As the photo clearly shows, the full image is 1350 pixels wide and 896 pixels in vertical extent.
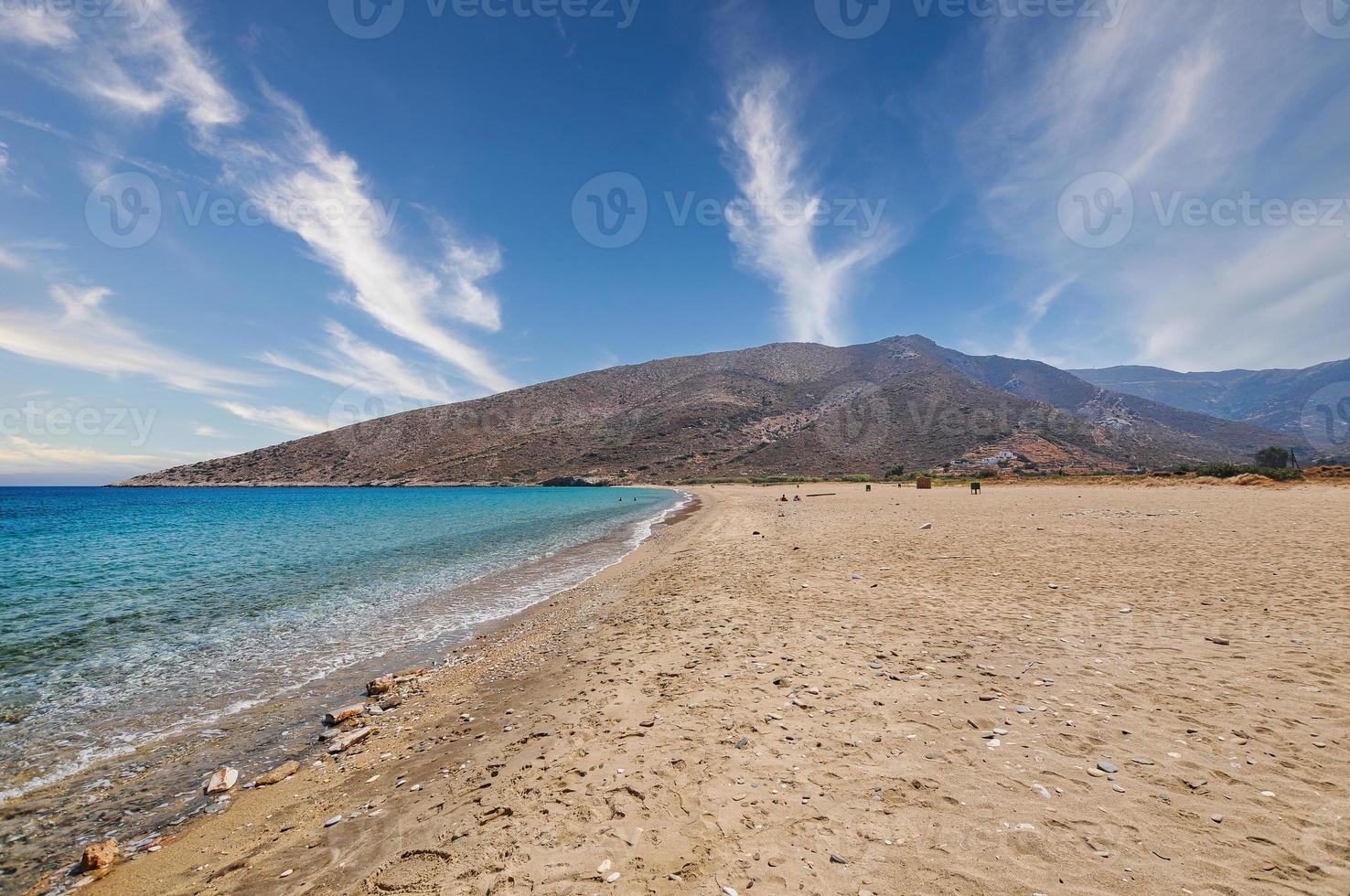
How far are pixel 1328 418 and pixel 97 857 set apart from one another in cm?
23825

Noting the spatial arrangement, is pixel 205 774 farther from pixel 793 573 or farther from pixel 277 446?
pixel 277 446

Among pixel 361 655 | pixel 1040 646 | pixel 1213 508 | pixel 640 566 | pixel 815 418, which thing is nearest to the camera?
pixel 1040 646

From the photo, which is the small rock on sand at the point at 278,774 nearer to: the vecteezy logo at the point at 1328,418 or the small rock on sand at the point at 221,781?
the small rock on sand at the point at 221,781

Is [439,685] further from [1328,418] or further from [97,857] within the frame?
[1328,418]

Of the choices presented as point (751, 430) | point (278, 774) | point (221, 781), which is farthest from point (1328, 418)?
point (221, 781)

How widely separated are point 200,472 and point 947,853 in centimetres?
20292

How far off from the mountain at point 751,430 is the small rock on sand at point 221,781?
92.9 metres

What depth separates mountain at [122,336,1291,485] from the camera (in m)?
97.1

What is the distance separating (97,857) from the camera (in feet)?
14.4

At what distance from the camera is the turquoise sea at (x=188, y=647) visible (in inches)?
224

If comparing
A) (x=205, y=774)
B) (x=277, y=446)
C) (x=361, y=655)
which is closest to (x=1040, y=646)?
(x=205, y=774)

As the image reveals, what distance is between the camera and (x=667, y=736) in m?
5.35

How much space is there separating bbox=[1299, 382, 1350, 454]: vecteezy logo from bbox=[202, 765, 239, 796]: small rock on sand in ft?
652

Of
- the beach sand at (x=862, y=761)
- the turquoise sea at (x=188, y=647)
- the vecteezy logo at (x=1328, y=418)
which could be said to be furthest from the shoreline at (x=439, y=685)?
the vecteezy logo at (x=1328, y=418)
